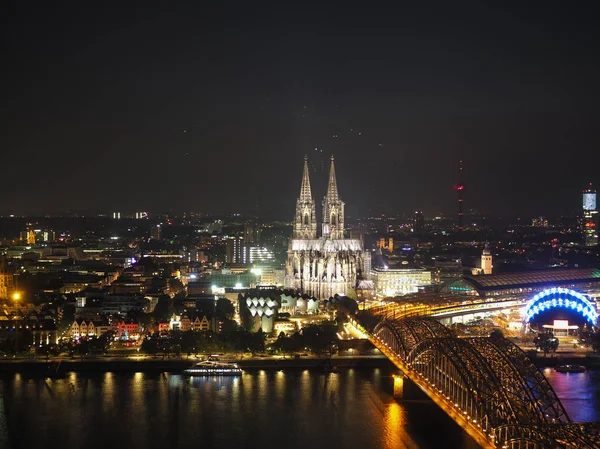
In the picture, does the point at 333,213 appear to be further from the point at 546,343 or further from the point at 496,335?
the point at 546,343

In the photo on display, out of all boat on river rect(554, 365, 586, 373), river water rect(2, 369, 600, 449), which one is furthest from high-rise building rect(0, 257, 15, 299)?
boat on river rect(554, 365, 586, 373)

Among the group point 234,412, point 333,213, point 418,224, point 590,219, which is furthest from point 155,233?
point 234,412

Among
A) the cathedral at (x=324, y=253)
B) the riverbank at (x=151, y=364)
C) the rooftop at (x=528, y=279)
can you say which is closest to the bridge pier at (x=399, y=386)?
the riverbank at (x=151, y=364)

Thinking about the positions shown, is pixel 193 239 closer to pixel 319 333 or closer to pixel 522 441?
pixel 319 333

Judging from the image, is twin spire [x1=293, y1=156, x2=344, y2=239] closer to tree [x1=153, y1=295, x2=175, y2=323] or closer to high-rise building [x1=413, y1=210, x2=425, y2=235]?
tree [x1=153, y1=295, x2=175, y2=323]

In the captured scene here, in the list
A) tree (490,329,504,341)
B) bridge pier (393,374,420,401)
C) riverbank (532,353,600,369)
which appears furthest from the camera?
tree (490,329,504,341)

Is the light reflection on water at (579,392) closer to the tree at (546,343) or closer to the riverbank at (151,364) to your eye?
the tree at (546,343)
